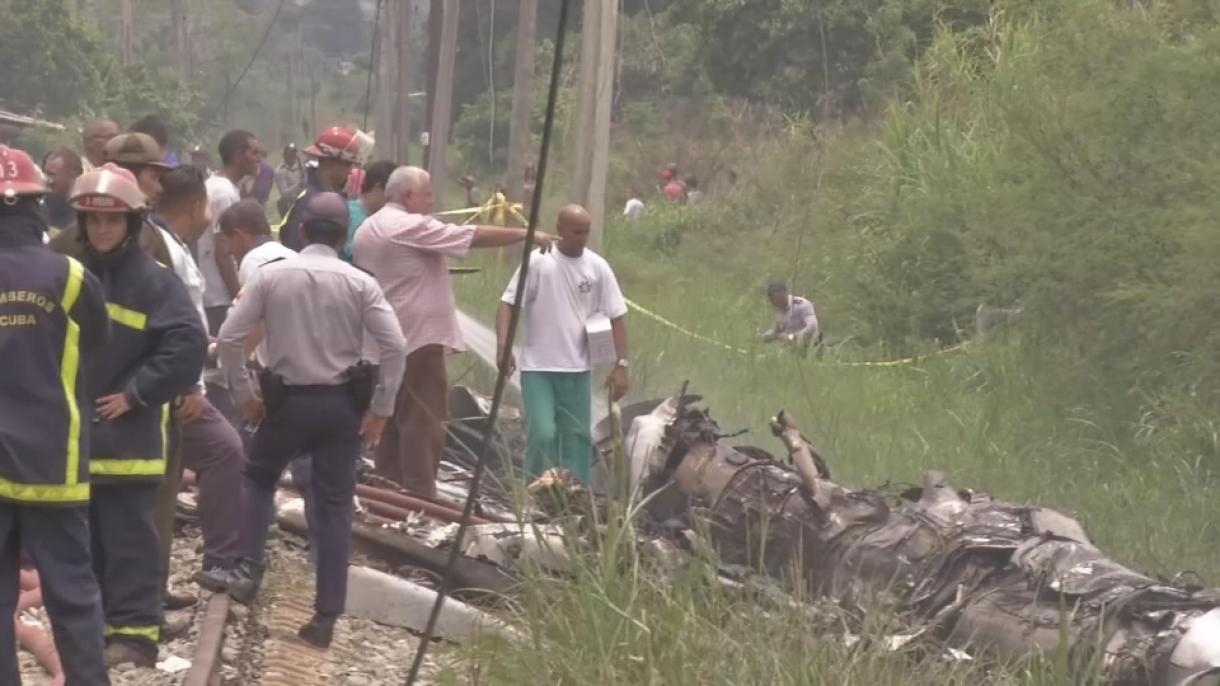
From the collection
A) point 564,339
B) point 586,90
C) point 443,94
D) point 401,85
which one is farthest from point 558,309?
point 401,85

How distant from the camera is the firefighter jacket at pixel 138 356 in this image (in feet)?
23.7

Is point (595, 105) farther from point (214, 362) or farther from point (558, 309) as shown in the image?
point (214, 362)

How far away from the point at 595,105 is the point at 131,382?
13.7 meters

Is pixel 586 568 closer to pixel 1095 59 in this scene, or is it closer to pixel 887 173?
pixel 1095 59

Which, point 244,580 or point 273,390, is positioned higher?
point 273,390

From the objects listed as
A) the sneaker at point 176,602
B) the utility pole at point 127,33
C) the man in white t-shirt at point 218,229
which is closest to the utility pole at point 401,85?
the man in white t-shirt at point 218,229

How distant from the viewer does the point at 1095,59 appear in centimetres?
Answer: 1686

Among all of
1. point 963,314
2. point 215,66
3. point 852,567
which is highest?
point 852,567

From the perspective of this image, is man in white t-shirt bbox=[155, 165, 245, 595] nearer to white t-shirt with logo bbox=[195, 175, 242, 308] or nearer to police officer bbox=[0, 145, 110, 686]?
police officer bbox=[0, 145, 110, 686]

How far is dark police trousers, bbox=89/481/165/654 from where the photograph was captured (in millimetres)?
7273

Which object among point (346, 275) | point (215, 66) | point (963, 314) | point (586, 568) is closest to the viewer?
point (586, 568)

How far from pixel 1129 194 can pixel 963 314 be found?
5.81m

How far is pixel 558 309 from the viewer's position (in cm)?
1193

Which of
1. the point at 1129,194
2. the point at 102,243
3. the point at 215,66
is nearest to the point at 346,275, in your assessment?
the point at 102,243
